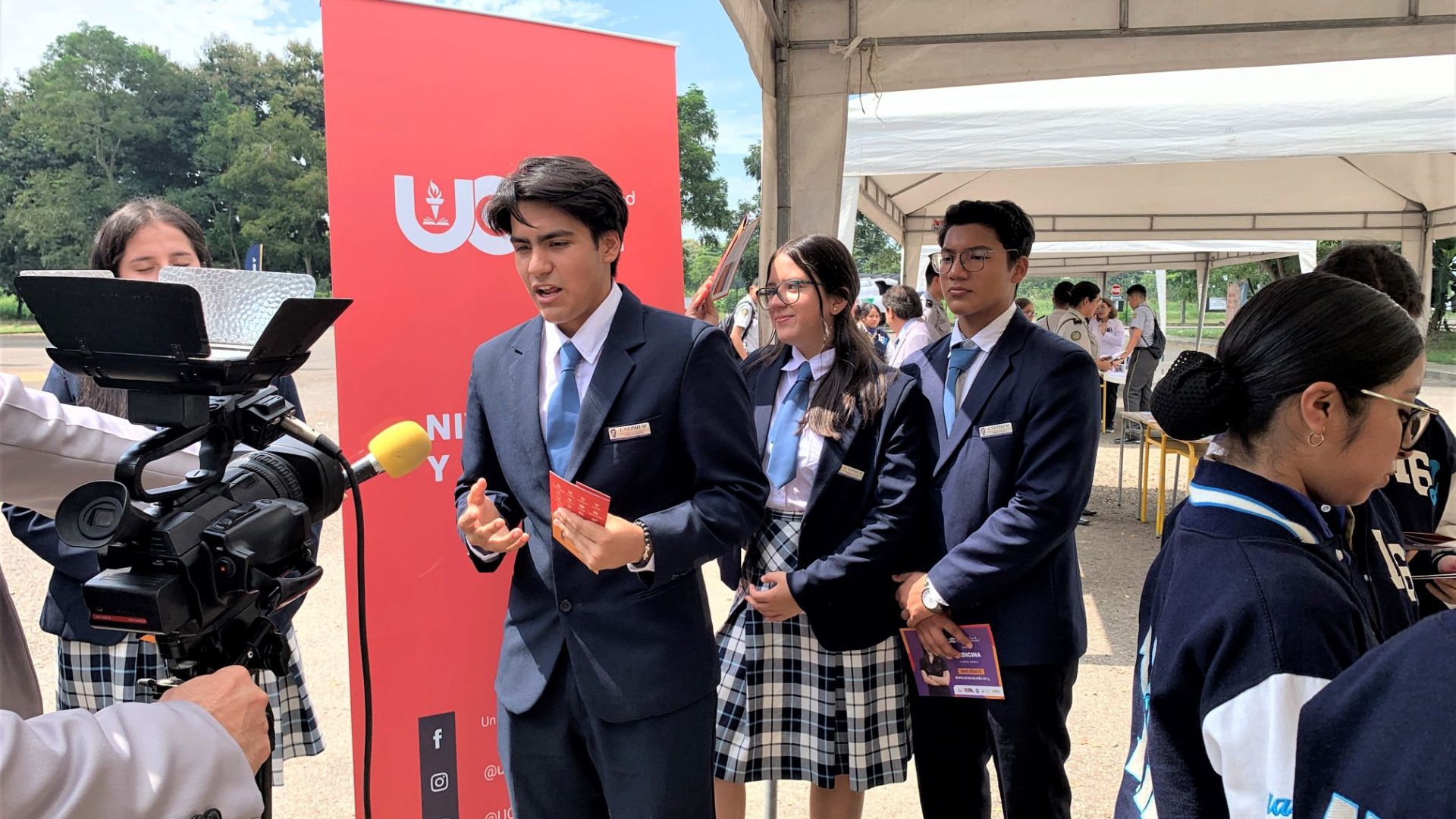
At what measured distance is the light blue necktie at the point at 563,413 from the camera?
1.68 m

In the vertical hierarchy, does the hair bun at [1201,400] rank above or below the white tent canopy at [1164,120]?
below

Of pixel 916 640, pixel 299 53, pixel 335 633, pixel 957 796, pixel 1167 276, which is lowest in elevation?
pixel 335 633

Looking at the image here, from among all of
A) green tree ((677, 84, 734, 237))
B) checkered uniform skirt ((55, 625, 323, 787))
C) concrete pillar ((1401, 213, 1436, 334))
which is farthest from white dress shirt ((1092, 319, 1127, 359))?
green tree ((677, 84, 734, 237))

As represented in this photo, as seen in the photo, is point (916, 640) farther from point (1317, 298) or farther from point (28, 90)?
point (28, 90)

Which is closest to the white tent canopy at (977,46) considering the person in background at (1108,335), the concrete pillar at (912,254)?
the concrete pillar at (912,254)

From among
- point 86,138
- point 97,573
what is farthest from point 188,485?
point 86,138

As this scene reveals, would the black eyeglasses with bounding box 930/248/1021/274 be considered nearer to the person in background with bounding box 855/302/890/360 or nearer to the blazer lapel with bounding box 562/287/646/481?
the blazer lapel with bounding box 562/287/646/481

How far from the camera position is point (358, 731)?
1981 millimetres

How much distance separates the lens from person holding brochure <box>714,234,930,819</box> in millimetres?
2121

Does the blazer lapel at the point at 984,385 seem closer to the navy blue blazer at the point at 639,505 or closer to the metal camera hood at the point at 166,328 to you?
the navy blue blazer at the point at 639,505

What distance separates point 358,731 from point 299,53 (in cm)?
4719

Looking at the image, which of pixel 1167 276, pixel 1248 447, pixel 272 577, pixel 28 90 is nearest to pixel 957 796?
pixel 1248 447

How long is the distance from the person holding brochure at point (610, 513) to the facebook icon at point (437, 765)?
0.62 m

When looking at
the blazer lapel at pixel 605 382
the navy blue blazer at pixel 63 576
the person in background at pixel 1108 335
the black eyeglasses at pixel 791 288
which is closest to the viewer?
the blazer lapel at pixel 605 382
